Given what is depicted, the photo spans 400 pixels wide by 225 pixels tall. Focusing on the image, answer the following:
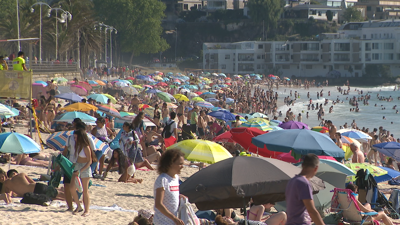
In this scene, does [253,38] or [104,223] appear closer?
[104,223]

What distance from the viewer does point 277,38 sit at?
3526 inches

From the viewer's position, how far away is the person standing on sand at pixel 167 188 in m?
4.43

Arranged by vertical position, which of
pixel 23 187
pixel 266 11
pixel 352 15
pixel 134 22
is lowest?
pixel 23 187

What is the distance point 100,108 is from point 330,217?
9473 mm

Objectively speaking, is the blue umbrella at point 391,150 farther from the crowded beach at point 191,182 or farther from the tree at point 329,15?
the tree at point 329,15

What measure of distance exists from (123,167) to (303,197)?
6254mm

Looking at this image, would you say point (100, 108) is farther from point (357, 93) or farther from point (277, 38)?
point (277, 38)

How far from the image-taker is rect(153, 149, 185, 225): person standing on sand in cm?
443

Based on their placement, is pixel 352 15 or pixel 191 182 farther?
pixel 352 15

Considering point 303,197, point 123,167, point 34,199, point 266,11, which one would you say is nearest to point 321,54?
point 266,11

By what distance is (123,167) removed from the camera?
1022cm

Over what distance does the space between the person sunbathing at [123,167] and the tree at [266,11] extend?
85.2m

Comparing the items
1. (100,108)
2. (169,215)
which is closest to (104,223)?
(169,215)

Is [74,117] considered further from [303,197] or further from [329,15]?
[329,15]
